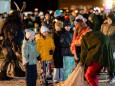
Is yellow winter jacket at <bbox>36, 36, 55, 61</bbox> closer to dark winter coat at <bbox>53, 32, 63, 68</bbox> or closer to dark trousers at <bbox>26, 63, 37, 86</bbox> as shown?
dark winter coat at <bbox>53, 32, 63, 68</bbox>

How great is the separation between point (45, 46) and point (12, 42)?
1.52 meters

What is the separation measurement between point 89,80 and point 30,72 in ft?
4.66

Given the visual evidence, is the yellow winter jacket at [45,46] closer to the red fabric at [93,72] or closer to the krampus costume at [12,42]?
the krampus costume at [12,42]

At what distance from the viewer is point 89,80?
30.9ft

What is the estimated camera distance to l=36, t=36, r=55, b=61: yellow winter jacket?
10.9 metres

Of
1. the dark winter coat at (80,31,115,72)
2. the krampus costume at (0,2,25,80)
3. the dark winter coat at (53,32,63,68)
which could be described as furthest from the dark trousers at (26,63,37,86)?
the krampus costume at (0,2,25,80)

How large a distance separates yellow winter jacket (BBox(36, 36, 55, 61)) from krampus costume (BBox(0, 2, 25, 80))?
1.32 metres

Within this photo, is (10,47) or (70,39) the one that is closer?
(70,39)

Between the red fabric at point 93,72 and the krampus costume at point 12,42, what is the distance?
3.37m

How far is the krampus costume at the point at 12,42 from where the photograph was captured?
12.1 metres

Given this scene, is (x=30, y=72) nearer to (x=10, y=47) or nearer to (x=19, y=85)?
(x=19, y=85)

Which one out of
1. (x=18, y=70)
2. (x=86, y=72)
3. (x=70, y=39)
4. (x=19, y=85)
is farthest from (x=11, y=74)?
(x=86, y=72)

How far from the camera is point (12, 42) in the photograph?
1216cm

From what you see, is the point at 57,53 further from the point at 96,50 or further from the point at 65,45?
the point at 96,50
